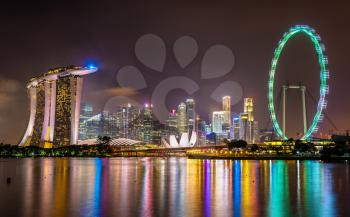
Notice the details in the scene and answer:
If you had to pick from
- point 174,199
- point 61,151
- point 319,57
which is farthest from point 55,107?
point 174,199

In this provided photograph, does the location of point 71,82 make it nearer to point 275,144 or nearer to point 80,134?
point 80,134

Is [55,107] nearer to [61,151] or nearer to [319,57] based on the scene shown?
[61,151]

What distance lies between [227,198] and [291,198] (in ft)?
10.1

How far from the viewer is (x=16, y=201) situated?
23.4 metres

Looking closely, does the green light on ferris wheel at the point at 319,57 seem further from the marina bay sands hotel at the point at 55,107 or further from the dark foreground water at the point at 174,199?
the marina bay sands hotel at the point at 55,107

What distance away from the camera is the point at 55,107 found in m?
135

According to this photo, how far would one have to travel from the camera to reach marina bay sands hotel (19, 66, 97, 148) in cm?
13175

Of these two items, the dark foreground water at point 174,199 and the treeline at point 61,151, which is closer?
the dark foreground water at point 174,199

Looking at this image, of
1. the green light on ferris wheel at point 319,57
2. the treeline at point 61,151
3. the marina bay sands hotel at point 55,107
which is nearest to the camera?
the green light on ferris wheel at point 319,57

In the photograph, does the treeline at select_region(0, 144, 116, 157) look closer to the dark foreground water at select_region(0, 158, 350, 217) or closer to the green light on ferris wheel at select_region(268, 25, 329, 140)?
the green light on ferris wheel at select_region(268, 25, 329, 140)

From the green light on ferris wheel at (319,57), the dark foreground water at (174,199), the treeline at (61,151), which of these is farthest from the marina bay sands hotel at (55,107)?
the dark foreground water at (174,199)

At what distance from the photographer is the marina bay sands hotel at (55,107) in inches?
5187

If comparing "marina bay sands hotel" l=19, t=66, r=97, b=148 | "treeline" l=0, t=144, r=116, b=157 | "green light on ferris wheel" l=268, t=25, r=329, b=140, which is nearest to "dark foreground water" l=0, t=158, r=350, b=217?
"green light on ferris wheel" l=268, t=25, r=329, b=140

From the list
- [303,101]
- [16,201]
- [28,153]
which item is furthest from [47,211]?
[28,153]
